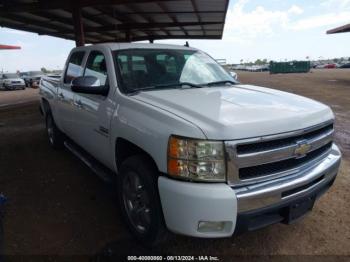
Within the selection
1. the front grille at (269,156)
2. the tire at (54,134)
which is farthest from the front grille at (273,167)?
the tire at (54,134)

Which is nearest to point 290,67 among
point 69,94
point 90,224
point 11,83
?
point 11,83

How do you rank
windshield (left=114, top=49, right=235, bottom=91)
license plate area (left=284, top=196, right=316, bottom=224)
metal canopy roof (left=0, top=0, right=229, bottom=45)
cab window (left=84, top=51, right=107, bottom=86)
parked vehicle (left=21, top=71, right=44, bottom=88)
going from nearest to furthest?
license plate area (left=284, top=196, right=316, bottom=224), windshield (left=114, top=49, right=235, bottom=91), cab window (left=84, top=51, right=107, bottom=86), metal canopy roof (left=0, top=0, right=229, bottom=45), parked vehicle (left=21, top=71, right=44, bottom=88)

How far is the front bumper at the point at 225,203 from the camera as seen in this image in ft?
7.73

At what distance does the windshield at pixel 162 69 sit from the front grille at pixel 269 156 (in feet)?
4.73

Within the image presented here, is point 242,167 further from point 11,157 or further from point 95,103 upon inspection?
point 11,157

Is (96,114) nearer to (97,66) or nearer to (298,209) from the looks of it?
(97,66)

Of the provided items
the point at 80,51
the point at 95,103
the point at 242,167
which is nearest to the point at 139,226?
the point at 242,167

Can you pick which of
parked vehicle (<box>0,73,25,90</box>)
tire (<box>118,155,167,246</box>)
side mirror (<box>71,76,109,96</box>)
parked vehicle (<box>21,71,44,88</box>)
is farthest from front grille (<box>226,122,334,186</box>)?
parked vehicle (<box>21,71,44,88</box>)

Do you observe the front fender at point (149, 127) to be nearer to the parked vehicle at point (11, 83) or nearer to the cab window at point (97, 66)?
the cab window at point (97, 66)

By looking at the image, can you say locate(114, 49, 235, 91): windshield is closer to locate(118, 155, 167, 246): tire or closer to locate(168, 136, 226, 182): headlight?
locate(118, 155, 167, 246): tire

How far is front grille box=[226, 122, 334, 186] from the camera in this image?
2395 millimetres

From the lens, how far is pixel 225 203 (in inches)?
92.4

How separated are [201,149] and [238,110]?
566mm

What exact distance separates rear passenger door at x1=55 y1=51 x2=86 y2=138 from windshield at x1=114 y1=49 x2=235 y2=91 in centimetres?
108
